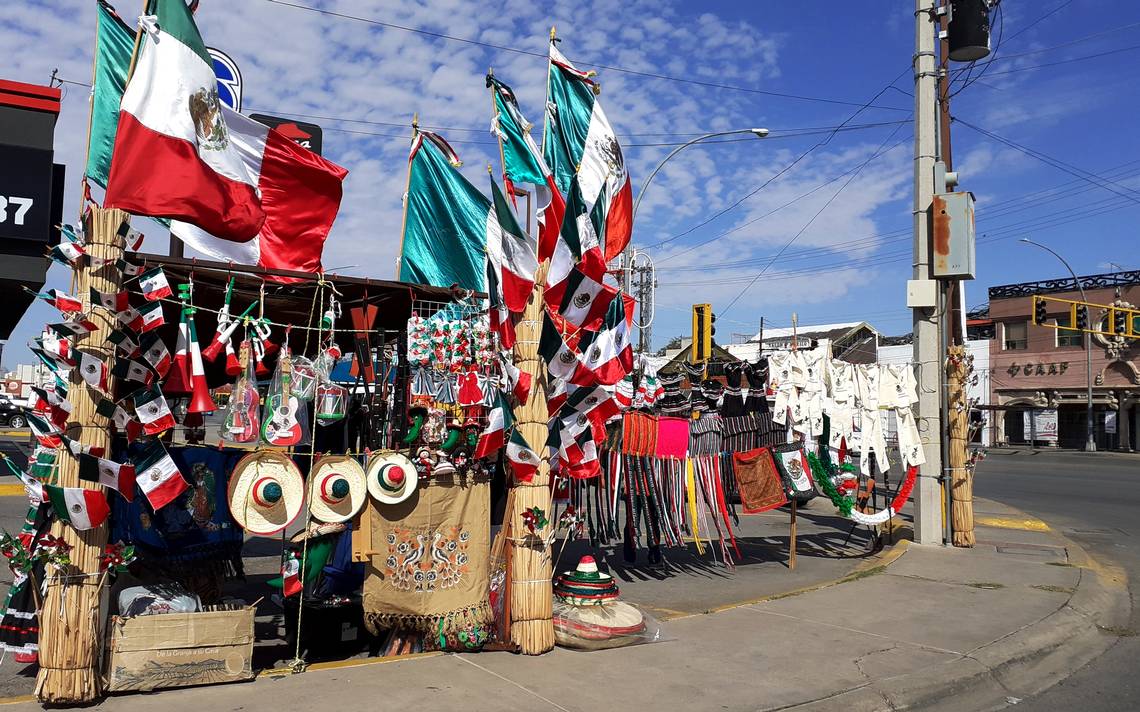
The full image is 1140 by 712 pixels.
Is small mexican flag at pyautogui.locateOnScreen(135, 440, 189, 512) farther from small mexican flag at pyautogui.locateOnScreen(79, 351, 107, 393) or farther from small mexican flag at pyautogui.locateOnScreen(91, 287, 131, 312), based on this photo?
small mexican flag at pyautogui.locateOnScreen(91, 287, 131, 312)

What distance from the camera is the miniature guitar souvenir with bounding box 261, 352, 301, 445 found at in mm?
5898

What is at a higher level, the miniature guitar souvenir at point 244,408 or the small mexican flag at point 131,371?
the small mexican flag at point 131,371

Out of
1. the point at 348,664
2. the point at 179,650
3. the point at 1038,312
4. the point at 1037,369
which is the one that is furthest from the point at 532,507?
the point at 1037,369

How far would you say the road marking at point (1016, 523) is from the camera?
45.6 feet

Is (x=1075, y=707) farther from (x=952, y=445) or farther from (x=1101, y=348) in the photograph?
(x=1101, y=348)

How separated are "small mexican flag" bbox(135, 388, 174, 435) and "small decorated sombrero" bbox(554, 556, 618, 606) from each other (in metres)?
3.29

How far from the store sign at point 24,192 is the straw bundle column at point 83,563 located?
11.4m

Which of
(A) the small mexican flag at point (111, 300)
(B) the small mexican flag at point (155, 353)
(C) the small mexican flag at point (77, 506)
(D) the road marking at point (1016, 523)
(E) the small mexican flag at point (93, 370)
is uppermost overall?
(A) the small mexican flag at point (111, 300)

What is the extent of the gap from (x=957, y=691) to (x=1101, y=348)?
41392 millimetres

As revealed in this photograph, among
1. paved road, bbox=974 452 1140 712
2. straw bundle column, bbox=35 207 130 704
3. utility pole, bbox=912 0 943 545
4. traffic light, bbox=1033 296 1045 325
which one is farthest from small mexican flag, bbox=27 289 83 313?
traffic light, bbox=1033 296 1045 325

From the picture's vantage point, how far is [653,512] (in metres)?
9.34

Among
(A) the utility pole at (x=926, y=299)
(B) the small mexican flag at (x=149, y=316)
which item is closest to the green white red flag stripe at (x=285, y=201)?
(B) the small mexican flag at (x=149, y=316)

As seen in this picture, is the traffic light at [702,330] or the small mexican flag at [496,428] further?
the traffic light at [702,330]

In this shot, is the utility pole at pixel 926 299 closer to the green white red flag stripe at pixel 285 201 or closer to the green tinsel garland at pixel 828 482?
the green tinsel garland at pixel 828 482
